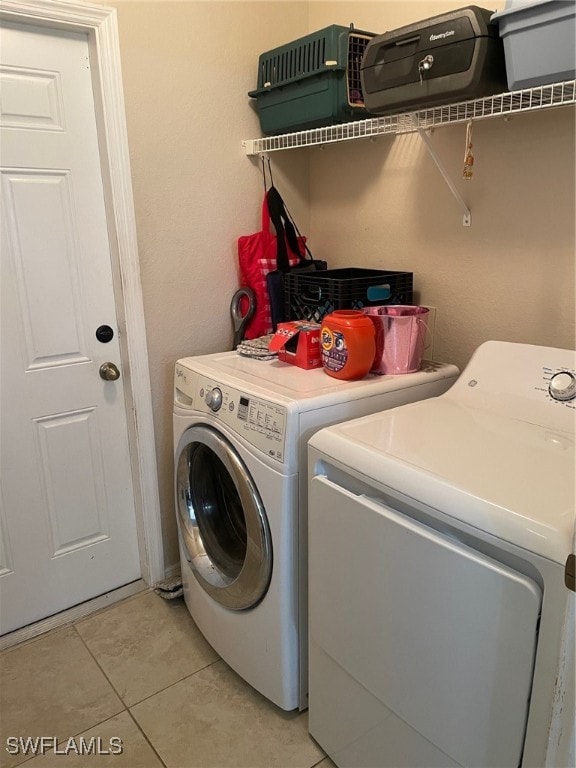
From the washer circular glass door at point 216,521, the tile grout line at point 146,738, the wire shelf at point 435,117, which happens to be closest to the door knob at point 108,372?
the washer circular glass door at point 216,521

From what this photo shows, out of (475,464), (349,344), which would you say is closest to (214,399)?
(349,344)

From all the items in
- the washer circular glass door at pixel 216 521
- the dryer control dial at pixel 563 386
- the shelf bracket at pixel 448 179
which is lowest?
the washer circular glass door at pixel 216 521

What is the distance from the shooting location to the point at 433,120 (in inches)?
61.6

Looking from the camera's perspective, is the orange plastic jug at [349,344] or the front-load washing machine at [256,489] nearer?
the front-load washing machine at [256,489]

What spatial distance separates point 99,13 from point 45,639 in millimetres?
2037

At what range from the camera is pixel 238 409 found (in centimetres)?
156

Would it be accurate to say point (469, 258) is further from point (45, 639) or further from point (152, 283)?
point (45, 639)

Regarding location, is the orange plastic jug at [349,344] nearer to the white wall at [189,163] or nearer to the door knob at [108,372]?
the white wall at [189,163]

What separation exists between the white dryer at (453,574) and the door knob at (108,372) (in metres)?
0.97

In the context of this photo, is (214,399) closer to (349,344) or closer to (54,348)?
(349,344)

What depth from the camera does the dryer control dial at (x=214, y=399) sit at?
1.63 m

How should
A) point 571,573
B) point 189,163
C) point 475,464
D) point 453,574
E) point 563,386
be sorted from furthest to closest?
point 189,163 → point 563,386 → point 475,464 → point 453,574 → point 571,573

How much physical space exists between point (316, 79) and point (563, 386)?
122 cm

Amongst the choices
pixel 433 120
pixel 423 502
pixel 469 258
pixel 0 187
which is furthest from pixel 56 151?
pixel 423 502
